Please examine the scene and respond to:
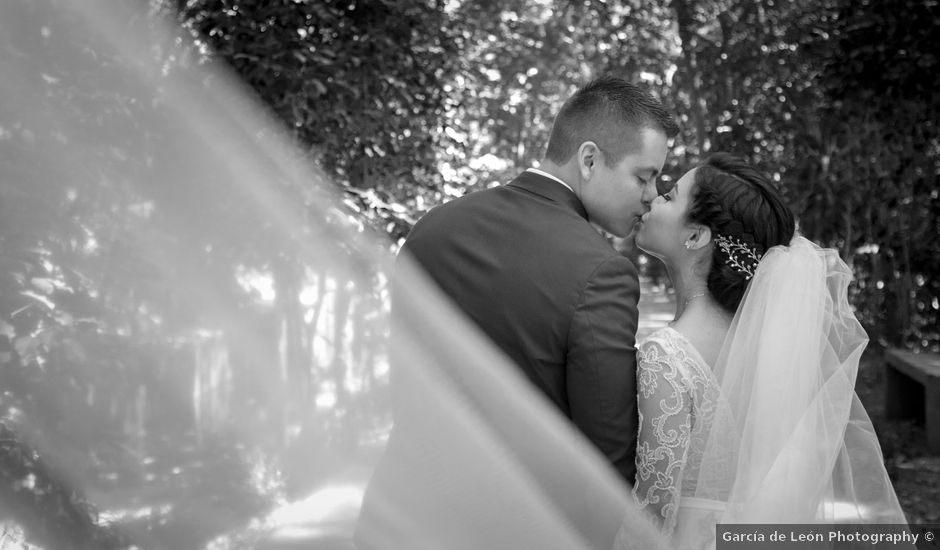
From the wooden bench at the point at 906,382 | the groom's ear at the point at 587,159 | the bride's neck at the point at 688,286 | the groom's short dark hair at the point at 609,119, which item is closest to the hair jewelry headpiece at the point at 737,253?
the bride's neck at the point at 688,286

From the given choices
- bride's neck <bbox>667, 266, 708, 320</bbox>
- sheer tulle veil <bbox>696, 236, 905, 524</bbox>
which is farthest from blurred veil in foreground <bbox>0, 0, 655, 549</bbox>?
bride's neck <bbox>667, 266, 708, 320</bbox>

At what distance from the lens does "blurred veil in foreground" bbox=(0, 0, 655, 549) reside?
8.02 ft

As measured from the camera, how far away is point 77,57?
4559 mm

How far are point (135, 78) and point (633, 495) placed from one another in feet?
11.5

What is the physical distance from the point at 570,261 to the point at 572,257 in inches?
0.5

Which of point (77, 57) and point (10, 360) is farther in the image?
point (77, 57)

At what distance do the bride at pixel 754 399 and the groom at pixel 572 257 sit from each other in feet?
0.42

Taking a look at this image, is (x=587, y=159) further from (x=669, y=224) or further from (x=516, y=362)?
(x=516, y=362)

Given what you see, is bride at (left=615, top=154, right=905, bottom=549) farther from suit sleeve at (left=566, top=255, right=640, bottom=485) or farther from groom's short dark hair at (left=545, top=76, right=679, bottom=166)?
groom's short dark hair at (left=545, top=76, right=679, bottom=166)

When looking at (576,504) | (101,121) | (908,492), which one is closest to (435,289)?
(576,504)

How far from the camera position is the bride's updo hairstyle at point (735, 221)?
8.80ft

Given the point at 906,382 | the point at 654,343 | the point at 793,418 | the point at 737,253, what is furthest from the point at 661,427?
the point at 906,382

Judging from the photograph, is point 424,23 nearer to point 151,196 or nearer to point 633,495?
point 151,196

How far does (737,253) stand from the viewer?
270cm
